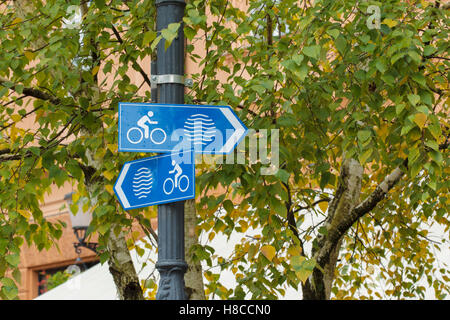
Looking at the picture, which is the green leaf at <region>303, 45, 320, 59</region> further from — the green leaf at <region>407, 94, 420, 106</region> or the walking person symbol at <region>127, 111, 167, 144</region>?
the walking person symbol at <region>127, 111, 167, 144</region>

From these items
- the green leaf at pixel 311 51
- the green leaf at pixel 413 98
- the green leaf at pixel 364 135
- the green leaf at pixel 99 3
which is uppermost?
the green leaf at pixel 99 3

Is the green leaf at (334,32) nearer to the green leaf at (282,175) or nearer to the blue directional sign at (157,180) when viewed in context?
the green leaf at (282,175)

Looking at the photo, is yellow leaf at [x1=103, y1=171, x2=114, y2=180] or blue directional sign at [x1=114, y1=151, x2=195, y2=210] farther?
yellow leaf at [x1=103, y1=171, x2=114, y2=180]

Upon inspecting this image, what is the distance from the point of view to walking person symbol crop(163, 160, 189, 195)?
3322 mm

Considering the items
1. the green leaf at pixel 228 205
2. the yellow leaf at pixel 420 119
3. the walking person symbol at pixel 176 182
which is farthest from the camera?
the green leaf at pixel 228 205

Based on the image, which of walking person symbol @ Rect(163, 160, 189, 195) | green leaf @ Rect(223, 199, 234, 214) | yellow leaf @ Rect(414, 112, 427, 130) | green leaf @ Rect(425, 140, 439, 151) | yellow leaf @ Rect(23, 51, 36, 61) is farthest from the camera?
yellow leaf @ Rect(23, 51, 36, 61)

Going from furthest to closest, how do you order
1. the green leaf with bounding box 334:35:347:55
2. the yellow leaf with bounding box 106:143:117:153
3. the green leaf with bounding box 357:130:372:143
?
1. the yellow leaf with bounding box 106:143:117:153
2. the green leaf with bounding box 357:130:372:143
3. the green leaf with bounding box 334:35:347:55

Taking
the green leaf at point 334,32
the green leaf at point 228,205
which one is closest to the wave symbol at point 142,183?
the green leaf at point 228,205

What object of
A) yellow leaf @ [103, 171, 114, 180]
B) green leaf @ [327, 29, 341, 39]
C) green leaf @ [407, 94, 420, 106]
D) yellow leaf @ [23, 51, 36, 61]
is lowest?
green leaf @ [407, 94, 420, 106]

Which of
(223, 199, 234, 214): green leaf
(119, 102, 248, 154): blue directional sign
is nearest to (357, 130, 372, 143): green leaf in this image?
(223, 199, 234, 214): green leaf

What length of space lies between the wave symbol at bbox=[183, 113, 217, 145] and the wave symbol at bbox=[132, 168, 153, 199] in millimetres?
259

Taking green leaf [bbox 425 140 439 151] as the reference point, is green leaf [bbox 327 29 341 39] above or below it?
above

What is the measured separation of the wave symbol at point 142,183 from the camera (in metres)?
3.42

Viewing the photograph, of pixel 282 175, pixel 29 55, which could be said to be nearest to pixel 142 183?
pixel 282 175
